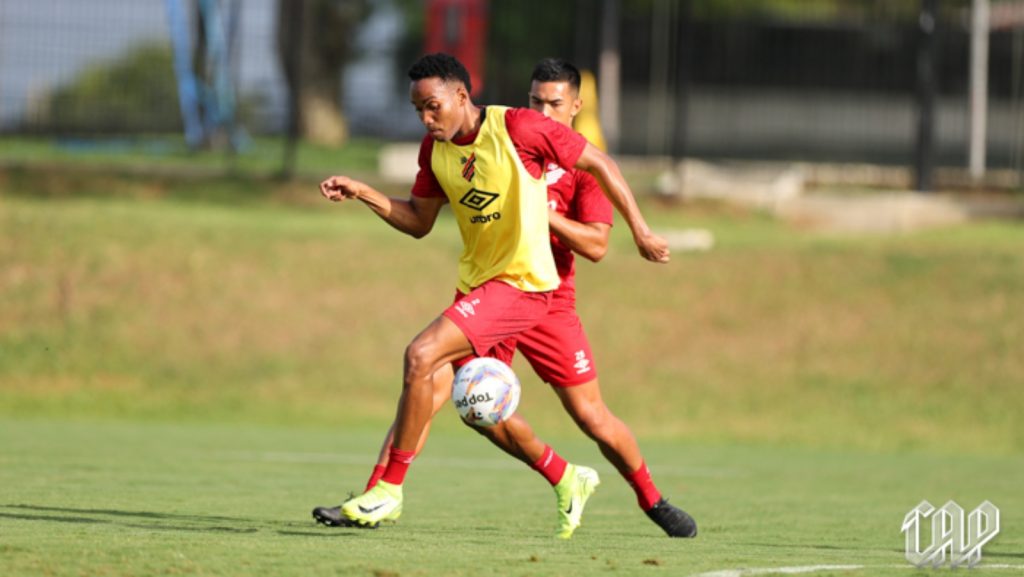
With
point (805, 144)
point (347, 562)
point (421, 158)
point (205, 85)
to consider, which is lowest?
point (805, 144)

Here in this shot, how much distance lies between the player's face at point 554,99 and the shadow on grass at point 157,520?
2.58 metres

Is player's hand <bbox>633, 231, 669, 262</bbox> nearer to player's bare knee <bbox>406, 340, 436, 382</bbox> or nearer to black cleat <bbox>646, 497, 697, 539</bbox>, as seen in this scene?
player's bare knee <bbox>406, 340, 436, 382</bbox>

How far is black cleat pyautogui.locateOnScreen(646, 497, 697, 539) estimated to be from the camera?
8984 mm

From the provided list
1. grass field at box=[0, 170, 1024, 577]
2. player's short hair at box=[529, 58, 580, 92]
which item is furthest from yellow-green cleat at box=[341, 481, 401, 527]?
grass field at box=[0, 170, 1024, 577]

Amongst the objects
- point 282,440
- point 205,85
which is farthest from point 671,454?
point 205,85

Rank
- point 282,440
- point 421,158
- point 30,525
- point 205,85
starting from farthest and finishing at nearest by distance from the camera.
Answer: point 205,85 → point 282,440 → point 421,158 → point 30,525

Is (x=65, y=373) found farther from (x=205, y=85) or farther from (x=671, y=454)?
(x=205, y=85)

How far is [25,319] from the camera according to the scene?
68.9ft

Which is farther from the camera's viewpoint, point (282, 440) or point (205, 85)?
point (205, 85)

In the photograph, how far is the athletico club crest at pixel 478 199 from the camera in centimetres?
839

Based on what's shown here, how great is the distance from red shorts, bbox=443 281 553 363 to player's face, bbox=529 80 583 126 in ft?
3.88

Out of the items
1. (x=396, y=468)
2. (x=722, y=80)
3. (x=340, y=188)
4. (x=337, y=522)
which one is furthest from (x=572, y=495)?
(x=722, y=80)

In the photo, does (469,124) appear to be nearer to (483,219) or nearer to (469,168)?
(469,168)

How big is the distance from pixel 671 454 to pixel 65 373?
25.6 feet
